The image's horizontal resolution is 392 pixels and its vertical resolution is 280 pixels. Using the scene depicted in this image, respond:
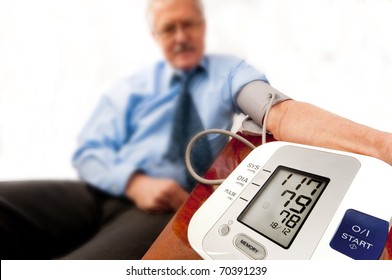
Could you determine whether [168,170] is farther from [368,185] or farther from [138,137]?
[368,185]

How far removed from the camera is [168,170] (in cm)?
39

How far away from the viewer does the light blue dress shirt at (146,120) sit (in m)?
0.38

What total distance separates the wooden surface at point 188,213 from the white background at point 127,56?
100mm

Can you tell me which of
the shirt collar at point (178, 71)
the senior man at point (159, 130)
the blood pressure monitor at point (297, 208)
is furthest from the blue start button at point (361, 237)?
the shirt collar at point (178, 71)

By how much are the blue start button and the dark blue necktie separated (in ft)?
0.59

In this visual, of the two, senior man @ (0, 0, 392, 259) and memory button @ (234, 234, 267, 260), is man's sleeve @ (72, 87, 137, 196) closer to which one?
senior man @ (0, 0, 392, 259)

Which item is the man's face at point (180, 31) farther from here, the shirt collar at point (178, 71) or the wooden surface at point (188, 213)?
the wooden surface at point (188, 213)

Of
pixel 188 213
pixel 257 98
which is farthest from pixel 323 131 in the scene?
pixel 188 213

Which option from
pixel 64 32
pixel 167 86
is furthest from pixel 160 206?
pixel 64 32

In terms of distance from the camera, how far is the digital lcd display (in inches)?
11.1

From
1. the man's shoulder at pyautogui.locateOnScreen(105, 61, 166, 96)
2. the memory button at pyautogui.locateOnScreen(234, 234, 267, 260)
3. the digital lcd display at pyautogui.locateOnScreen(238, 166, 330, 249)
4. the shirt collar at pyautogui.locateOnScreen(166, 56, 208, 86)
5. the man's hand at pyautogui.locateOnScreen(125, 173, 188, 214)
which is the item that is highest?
the shirt collar at pyautogui.locateOnScreen(166, 56, 208, 86)

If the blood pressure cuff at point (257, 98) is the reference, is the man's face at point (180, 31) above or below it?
above

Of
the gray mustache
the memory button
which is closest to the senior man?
the gray mustache

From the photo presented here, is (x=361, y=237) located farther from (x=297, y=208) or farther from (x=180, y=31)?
(x=180, y=31)
